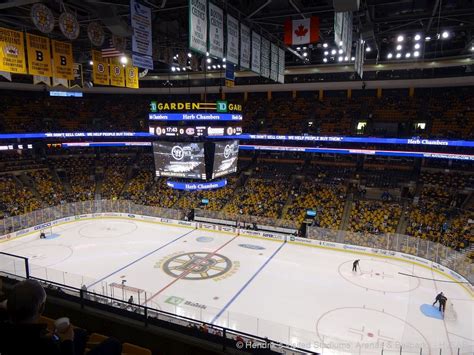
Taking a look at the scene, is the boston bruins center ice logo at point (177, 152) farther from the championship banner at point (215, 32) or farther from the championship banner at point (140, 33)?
the championship banner at point (215, 32)

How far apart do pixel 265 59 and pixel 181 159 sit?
6.56 meters

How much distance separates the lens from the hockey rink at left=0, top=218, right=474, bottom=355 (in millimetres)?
12664

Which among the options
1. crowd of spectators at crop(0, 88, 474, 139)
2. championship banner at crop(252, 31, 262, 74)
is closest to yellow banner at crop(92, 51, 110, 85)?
championship banner at crop(252, 31, 262, 74)

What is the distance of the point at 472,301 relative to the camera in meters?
15.4

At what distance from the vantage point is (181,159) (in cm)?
1831

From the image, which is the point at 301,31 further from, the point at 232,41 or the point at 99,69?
the point at 99,69

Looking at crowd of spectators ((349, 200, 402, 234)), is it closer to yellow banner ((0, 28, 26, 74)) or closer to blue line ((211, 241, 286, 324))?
blue line ((211, 241, 286, 324))

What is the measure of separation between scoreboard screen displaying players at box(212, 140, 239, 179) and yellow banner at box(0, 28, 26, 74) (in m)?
8.93

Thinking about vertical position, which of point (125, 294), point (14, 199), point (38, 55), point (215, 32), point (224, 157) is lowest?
point (125, 294)

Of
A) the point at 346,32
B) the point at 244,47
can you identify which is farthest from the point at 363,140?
the point at 346,32

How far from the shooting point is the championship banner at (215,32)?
34.2 ft

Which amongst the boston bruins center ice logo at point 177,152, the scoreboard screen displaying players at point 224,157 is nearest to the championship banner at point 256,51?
the scoreboard screen displaying players at point 224,157

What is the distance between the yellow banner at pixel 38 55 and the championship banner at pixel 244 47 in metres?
7.85

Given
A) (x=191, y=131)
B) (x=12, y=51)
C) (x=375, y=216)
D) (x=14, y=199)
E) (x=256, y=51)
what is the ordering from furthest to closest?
(x=14, y=199) < (x=375, y=216) < (x=191, y=131) < (x=256, y=51) < (x=12, y=51)
